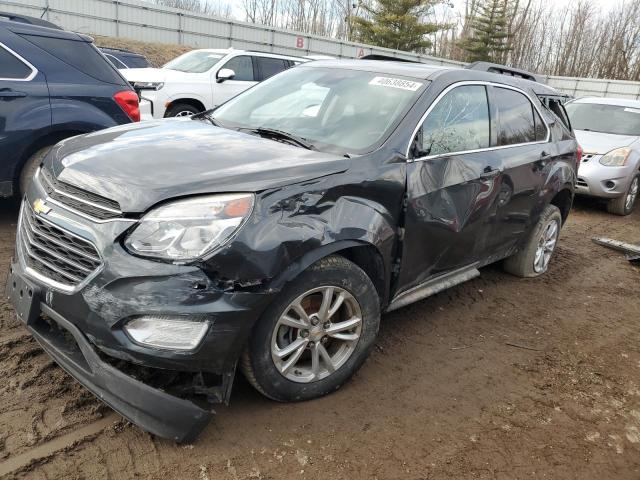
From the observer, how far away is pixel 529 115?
4.46 m

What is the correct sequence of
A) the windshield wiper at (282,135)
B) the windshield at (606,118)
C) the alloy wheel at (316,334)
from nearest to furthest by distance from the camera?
the alloy wheel at (316,334) < the windshield wiper at (282,135) < the windshield at (606,118)

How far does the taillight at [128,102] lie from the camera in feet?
17.4

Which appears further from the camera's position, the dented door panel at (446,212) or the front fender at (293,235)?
the dented door panel at (446,212)

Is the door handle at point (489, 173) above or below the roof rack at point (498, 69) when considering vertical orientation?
below

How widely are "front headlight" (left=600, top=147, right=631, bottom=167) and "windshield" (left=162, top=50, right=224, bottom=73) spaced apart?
709 cm

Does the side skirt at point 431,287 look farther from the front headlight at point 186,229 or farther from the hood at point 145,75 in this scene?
the hood at point 145,75

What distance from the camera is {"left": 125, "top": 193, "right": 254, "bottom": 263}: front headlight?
226 centimetres

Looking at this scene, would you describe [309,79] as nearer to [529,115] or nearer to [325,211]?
[325,211]

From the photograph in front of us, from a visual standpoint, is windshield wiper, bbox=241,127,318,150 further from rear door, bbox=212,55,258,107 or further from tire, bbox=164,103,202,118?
rear door, bbox=212,55,258,107

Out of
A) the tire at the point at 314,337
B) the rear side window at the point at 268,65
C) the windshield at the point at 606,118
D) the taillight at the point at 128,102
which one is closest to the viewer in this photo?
the tire at the point at 314,337

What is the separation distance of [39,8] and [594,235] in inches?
893

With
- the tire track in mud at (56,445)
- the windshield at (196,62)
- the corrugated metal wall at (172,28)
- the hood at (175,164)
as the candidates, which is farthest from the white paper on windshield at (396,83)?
the corrugated metal wall at (172,28)

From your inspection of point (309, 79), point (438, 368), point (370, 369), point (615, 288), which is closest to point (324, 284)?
point (370, 369)

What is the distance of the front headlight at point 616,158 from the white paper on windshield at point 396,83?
5.81 meters
